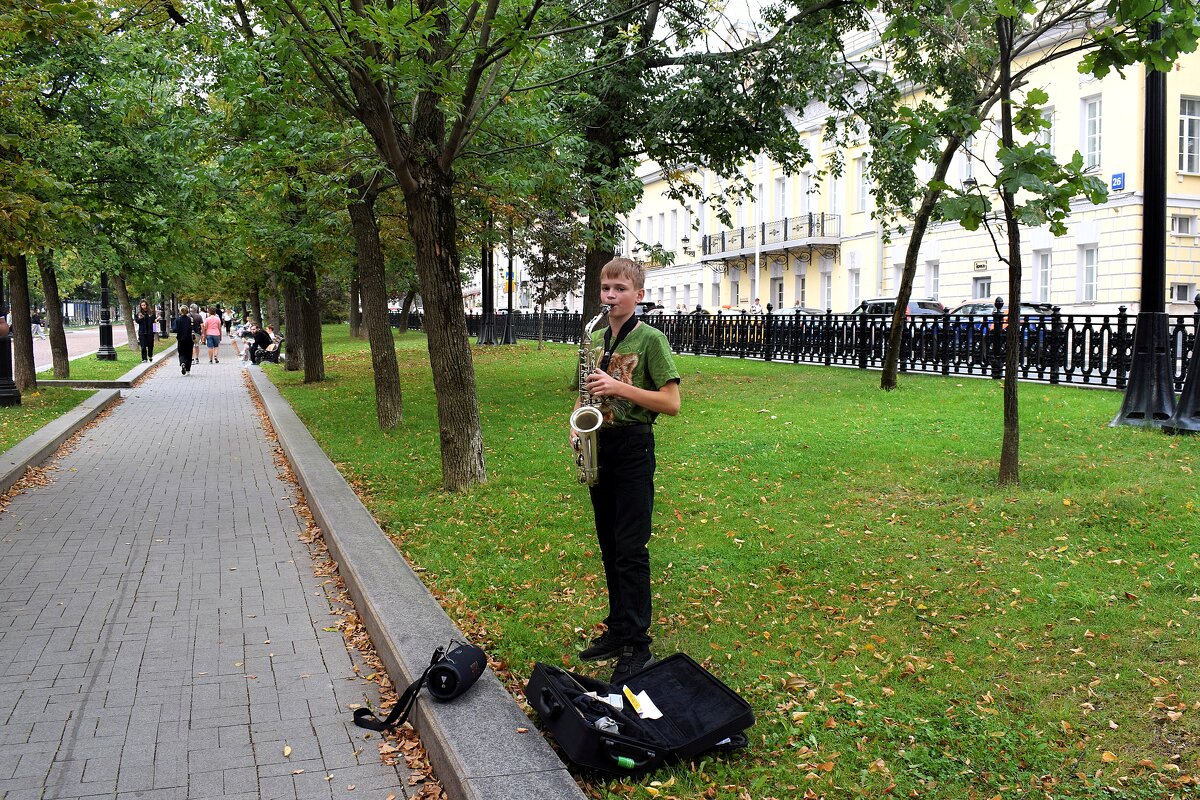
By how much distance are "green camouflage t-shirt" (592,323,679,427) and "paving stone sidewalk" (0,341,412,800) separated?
1.73 meters

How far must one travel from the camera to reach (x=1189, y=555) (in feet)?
19.6

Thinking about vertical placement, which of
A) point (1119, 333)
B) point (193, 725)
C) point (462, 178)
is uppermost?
point (462, 178)

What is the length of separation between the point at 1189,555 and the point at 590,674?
12.5 feet

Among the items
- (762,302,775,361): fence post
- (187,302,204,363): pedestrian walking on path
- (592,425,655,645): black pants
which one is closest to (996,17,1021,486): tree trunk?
(592,425,655,645): black pants

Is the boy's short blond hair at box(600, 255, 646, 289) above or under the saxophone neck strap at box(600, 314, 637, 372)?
above

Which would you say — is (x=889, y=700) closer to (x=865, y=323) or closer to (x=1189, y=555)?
(x=1189, y=555)

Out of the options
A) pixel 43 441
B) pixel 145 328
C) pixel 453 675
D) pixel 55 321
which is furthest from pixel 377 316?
pixel 145 328

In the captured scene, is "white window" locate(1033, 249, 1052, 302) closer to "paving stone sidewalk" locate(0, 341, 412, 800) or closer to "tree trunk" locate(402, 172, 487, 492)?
"tree trunk" locate(402, 172, 487, 492)

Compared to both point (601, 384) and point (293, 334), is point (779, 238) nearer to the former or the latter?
point (293, 334)

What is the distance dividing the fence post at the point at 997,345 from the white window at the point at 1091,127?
14.2 meters

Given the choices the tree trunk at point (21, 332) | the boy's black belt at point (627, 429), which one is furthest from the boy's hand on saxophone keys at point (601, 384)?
the tree trunk at point (21, 332)

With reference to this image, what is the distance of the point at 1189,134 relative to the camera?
2797cm

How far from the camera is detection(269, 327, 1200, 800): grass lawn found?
12.3 feet

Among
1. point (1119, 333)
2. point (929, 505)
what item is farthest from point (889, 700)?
point (1119, 333)
